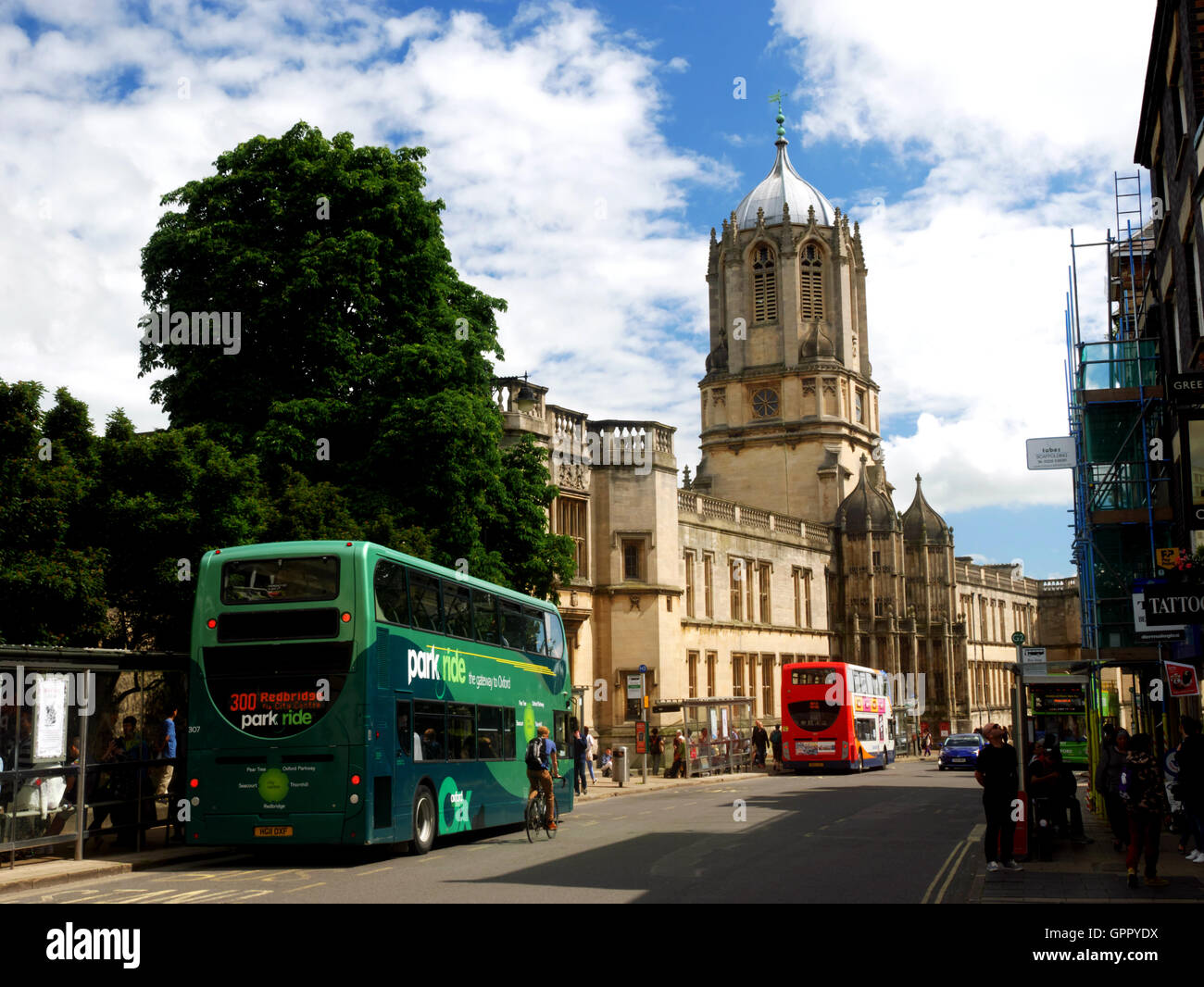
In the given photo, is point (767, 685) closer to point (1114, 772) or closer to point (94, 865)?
point (1114, 772)

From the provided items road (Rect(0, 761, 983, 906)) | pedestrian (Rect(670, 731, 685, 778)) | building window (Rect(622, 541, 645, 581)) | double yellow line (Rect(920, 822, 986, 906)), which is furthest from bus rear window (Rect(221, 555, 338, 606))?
building window (Rect(622, 541, 645, 581))

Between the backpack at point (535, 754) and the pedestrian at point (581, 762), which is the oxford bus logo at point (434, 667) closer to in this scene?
the backpack at point (535, 754)

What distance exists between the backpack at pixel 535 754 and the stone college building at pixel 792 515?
24.8 m

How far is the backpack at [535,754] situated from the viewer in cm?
1980

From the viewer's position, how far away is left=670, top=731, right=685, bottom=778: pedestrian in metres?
42.5

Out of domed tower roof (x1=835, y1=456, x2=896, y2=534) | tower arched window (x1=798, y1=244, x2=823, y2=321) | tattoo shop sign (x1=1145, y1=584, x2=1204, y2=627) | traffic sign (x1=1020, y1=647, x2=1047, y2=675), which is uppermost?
tower arched window (x1=798, y1=244, x2=823, y2=321)

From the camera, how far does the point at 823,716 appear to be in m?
43.9

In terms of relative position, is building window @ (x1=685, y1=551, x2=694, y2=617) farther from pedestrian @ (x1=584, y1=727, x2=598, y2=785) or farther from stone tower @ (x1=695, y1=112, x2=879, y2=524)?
stone tower @ (x1=695, y1=112, x2=879, y2=524)

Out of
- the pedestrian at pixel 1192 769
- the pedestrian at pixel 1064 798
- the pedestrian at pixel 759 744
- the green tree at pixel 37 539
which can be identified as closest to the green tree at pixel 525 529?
the green tree at pixel 37 539

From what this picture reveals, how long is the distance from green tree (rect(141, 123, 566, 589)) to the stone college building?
16947 millimetres

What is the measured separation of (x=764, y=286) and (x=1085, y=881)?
56.3 metres

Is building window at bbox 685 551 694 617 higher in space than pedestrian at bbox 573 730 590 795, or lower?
higher

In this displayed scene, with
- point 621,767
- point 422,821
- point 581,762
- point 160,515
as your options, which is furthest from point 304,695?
point 621,767
